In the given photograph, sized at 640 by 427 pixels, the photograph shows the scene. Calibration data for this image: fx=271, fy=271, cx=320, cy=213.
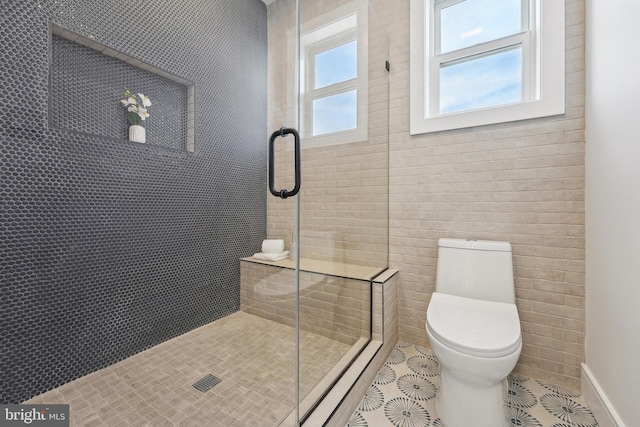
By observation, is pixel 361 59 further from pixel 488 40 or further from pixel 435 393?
pixel 435 393

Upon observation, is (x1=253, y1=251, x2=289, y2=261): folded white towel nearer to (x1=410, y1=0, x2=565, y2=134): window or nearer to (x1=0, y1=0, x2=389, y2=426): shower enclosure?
(x1=0, y1=0, x2=389, y2=426): shower enclosure

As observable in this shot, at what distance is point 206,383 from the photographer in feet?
4.75

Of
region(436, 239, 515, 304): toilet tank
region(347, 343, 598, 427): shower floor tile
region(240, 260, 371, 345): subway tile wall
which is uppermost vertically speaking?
region(436, 239, 515, 304): toilet tank

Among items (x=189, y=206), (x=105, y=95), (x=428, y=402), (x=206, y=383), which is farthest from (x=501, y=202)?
(x=105, y=95)

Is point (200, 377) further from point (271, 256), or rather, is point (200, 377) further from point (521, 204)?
point (521, 204)

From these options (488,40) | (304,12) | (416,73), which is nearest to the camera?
(304,12)

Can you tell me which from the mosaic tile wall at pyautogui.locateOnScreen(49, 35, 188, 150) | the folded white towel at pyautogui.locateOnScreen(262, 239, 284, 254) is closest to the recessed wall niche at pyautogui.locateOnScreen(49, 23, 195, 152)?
the mosaic tile wall at pyautogui.locateOnScreen(49, 35, 188, 150)

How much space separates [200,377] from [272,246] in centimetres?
85

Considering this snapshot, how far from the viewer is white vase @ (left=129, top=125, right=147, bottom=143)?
175cm

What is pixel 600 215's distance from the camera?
1236 mm

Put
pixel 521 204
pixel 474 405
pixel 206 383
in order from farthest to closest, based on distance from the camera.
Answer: pixel 521 204 < pixel 206 383 < pixel 474 405

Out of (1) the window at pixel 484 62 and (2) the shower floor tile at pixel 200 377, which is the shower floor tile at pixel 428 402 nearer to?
(2) the shower floor tile at pixel 200 377

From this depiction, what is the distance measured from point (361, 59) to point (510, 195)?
1229 mm

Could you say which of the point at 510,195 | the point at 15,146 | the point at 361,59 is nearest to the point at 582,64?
the point at 510,195
